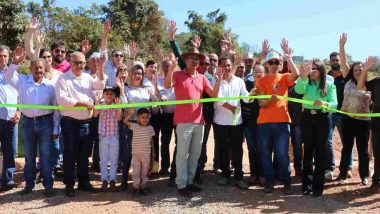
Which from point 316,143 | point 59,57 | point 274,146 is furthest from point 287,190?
point 59,57

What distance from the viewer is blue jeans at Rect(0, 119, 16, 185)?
636cm

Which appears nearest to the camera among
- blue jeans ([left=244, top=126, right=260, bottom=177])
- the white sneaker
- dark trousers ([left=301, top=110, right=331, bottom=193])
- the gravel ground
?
the gravel ground

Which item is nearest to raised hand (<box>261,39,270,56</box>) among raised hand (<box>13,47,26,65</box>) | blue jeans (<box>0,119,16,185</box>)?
raised hand (<box>13,47,26,65</box>)

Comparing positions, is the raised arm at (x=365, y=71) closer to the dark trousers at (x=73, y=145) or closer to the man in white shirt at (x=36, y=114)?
the dark trousers at (x=73, y=145)

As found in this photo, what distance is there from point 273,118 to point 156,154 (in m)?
2.33

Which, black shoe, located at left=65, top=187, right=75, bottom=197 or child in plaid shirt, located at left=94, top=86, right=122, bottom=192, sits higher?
child in plaid shirt, located at left=94, top=86, right=122, bottom=192

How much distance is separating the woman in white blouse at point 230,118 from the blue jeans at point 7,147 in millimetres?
3385

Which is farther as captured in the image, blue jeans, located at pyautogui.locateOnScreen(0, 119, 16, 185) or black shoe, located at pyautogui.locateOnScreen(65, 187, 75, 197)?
blue jeans, located at pyautogui.locateOnScreen(0, 119, 16, 185)

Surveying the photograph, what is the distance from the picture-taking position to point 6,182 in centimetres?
650

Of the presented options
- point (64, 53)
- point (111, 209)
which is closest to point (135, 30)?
point (64, 53)

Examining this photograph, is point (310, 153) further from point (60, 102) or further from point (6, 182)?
point (6, 182)

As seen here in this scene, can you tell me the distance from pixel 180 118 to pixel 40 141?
2.19m

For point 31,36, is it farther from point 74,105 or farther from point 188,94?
point 188,94

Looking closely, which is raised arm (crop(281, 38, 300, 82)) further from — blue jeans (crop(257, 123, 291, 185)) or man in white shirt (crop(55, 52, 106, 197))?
man in white shirt (crop(55, 52, 106, 197))
